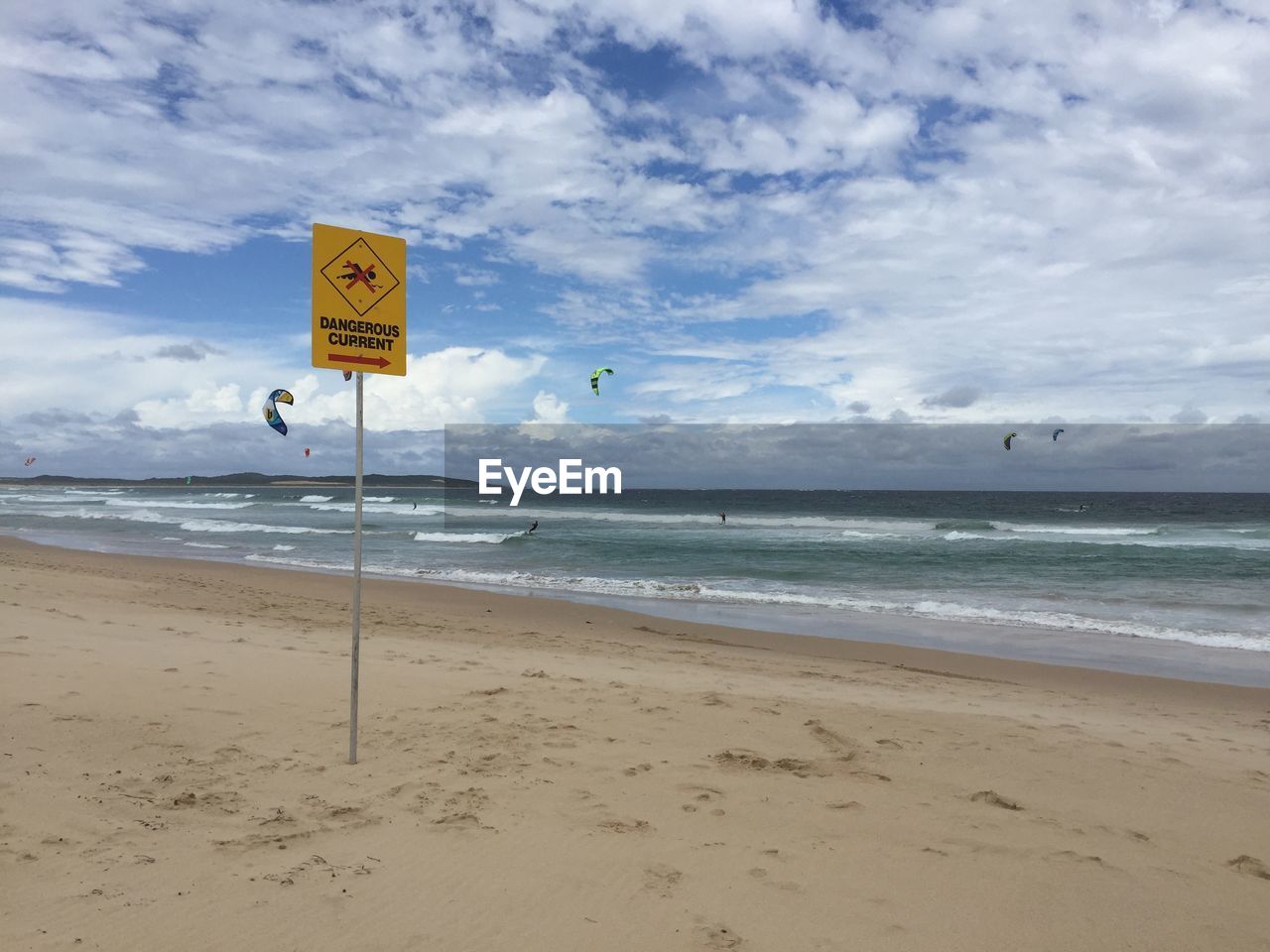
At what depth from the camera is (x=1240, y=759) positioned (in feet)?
19.4

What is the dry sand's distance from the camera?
2951 mm

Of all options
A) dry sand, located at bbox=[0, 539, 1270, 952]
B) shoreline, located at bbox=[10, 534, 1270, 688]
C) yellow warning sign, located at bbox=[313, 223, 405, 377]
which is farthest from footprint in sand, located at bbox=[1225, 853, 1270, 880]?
shoreline, located at bbox=[10, 534, 1270, 688]

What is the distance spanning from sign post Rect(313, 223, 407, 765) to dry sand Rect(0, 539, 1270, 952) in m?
0.99

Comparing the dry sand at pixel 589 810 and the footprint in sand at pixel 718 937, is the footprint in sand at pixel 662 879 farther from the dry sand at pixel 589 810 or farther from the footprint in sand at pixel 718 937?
the footprint in sand at pixel 718 937

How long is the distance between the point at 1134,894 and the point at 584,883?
7.53 feet

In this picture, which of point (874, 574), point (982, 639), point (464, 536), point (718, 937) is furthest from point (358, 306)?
point (464, 536)

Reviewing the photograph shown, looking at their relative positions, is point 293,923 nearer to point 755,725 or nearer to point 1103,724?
point 755,725

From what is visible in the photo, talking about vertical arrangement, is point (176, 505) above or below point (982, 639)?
below

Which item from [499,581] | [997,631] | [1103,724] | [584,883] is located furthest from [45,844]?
[499,581]

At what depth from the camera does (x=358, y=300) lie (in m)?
4.26

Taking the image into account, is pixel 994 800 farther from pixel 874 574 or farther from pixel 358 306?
pixel 874 574

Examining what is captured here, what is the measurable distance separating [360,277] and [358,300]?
13 centimetres

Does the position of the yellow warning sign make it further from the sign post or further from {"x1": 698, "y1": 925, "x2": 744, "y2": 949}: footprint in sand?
{"x1": 698, "y1": 925, "x2": 744, "y2": 949}: footprint in sand

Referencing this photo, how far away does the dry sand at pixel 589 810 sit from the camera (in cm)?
295
